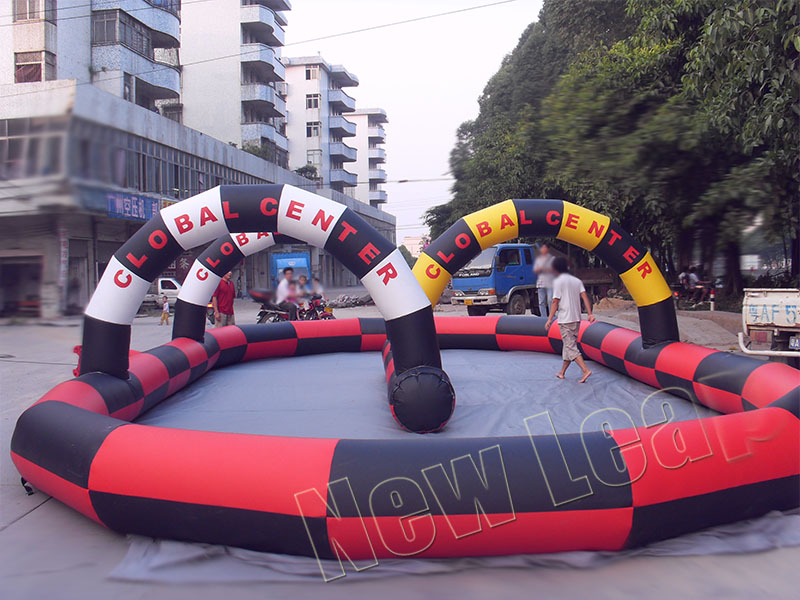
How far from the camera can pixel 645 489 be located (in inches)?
131

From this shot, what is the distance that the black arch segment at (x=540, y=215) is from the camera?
A: 7426 millimetres

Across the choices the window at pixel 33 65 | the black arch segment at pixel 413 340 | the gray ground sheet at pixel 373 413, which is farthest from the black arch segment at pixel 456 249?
the window at pixel 33 65

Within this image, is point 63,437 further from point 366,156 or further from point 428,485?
point 366,156

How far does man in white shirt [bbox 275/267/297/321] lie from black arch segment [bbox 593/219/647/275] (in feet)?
12.6

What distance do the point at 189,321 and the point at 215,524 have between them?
5520 mm

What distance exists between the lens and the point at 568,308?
7.62 meters

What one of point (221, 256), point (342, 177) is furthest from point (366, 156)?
point (221, 256)

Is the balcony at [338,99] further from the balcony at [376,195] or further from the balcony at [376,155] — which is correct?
the balcony at [376,195]

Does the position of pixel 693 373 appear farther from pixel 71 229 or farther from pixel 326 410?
pixel 71 229

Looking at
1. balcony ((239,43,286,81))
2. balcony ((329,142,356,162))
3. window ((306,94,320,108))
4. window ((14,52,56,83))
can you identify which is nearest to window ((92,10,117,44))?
window ((14,52,56,83))

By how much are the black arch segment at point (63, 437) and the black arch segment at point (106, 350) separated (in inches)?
40.5

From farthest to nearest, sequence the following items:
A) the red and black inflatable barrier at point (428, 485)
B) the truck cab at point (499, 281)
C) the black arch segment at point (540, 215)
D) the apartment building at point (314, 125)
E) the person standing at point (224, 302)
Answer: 1. the apartment building at point (314, 125)
2. the truck cab at point (499, 281)
3. the person standing at point (224, 302)
4. the black arch segment at point (540, 215)
5. the red and black inflatable barrier at point (428, 485)

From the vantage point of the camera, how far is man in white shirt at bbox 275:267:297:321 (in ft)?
28.8

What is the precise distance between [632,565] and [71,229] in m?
3.32
